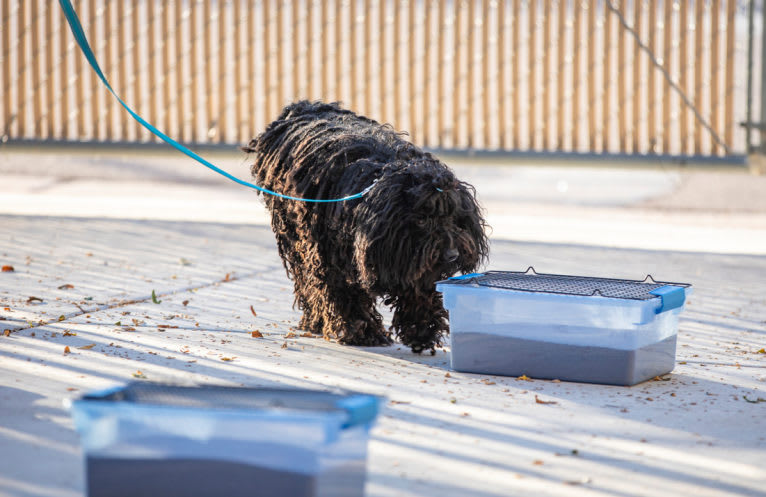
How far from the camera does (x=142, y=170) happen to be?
12492mm

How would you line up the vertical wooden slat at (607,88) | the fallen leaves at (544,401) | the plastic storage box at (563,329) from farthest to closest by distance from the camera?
the vertical wooden slat at (607,88), the plastic storage box at (563,329), the fallen leaves at (544,401)

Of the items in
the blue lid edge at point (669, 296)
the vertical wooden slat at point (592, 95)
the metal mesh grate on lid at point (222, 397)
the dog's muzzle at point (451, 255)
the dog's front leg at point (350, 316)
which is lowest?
the dog's front leg at point (350, 316)

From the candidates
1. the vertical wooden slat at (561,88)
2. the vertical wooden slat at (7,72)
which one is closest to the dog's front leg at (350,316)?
the vertical wooden slat at (561,88)

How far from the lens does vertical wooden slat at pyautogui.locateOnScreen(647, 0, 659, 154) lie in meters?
9.89

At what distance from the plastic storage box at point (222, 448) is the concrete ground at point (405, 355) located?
30 centimetres

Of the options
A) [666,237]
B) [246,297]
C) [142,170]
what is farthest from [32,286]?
[142,170]

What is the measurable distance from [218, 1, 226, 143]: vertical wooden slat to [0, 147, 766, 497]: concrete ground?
2.90ft

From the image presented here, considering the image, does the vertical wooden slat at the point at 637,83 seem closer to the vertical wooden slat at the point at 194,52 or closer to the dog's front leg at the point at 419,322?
the vertical wooden slat at the point at 194,52

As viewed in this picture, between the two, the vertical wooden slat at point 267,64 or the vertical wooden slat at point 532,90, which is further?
the vertical wooden slat at point 267,64

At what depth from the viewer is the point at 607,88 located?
10109 mm

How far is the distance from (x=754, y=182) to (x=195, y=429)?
9.85m

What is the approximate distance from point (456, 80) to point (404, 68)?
505 millimetres

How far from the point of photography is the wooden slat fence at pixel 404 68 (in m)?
9.98

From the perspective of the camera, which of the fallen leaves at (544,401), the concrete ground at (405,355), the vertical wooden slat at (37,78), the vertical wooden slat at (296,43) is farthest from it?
the vertical wooden slat at (37,78)
